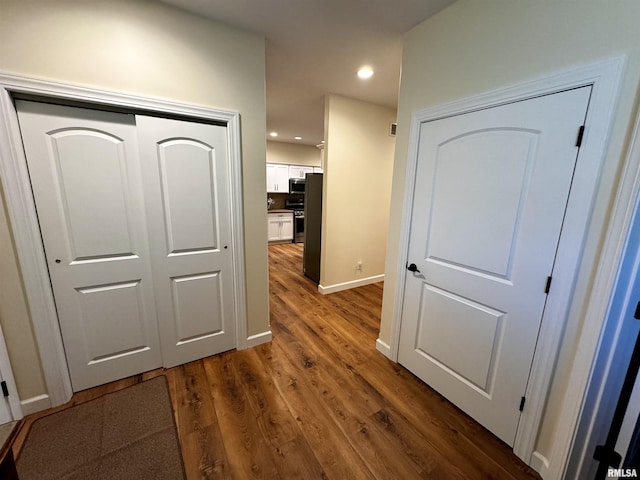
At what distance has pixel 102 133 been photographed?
1632mm

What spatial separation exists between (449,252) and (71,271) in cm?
252

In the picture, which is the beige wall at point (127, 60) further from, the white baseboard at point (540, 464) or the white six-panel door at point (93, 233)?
the white baseboard at point (540, 464)

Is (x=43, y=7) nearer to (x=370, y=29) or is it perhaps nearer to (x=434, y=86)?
(x=370, y=29)

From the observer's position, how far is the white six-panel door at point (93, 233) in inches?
60.1

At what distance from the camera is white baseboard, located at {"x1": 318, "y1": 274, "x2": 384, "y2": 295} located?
Answer: 362 centimetres

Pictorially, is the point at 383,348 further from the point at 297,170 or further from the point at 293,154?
the point at 293,154

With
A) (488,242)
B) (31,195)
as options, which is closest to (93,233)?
(31,195)

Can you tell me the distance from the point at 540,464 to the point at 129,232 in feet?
9.37

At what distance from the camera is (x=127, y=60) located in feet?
5.18

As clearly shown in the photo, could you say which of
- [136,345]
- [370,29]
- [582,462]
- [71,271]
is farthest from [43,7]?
[582,462]

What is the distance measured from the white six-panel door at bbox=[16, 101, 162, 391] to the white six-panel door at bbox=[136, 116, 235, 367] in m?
0.10

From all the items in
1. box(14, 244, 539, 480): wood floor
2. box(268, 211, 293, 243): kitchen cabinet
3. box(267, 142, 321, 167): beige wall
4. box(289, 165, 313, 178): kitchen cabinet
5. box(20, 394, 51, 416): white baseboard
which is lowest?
box(14, 244, 539, 480): wood floor

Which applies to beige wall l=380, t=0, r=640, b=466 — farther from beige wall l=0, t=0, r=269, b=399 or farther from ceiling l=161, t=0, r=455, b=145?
beige wall l=0, t=0, r=269, b=399

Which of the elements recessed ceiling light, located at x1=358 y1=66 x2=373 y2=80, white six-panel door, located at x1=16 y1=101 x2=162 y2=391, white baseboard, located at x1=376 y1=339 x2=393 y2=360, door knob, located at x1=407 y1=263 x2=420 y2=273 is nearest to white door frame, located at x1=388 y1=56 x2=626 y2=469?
door knob, located at x1=407 y1=263 x2=420 y2=273
